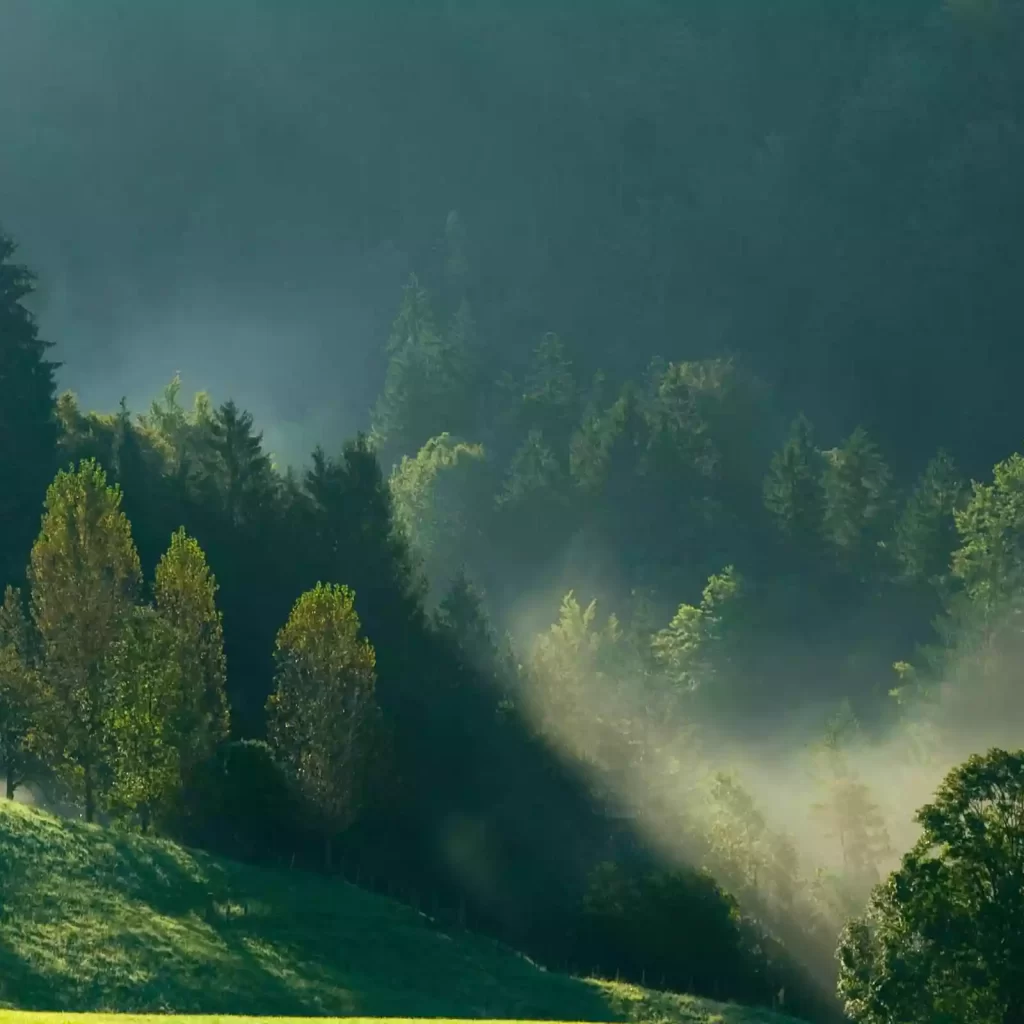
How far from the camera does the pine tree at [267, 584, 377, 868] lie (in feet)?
280

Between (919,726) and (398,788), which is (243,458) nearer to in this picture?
(398,788)

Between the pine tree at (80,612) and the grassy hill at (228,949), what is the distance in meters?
7.52

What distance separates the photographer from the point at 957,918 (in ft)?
186

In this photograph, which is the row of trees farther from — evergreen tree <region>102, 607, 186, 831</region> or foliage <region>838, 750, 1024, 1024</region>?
foliage <region>838, 750, 1024, 1024</region>

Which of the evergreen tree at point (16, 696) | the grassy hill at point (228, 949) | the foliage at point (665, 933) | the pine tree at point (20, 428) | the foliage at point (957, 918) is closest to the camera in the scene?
the foliage at point (957, 918)

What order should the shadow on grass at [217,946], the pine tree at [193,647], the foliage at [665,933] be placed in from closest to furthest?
the shadow on grass at [217,946] < the pine tree at [193,647] < the foliage at [665,933]

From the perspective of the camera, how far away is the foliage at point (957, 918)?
5556 centimetres

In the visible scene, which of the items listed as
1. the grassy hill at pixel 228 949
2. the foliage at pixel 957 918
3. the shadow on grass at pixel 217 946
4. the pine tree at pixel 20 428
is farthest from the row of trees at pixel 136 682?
the foliage at pixel 957 918

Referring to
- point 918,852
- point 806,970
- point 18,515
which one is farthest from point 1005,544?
point 918,852

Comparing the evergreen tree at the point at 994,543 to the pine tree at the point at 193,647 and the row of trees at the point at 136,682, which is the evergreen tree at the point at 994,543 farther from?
the pine tree at the point at 193,647

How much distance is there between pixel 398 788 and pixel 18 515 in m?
31.7

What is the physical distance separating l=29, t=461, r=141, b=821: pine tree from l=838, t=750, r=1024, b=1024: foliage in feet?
128

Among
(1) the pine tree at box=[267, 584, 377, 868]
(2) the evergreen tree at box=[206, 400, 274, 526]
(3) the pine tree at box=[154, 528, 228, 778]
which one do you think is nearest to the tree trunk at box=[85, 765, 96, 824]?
(3) the pine tree at box=[154, 528, 228, 778]

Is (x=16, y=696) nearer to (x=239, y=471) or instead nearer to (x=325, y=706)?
(x=325, y=706)
